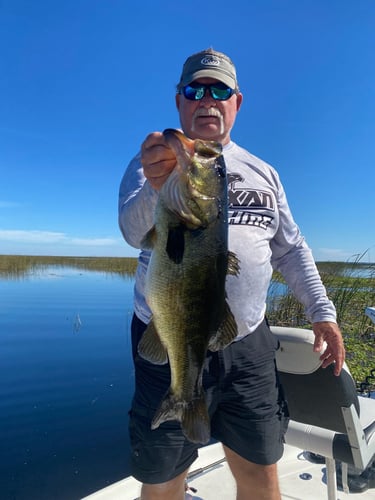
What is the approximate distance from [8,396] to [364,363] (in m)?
6.63

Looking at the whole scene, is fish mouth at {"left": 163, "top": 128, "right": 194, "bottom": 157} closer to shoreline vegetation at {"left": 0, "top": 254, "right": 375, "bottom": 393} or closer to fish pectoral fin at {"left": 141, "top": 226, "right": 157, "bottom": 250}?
fish pectoral fin at {"left": 141, "top": 226, "right": 157, "bottom": 250}

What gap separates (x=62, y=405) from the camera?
626 centimetres

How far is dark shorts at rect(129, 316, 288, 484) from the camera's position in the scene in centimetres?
188

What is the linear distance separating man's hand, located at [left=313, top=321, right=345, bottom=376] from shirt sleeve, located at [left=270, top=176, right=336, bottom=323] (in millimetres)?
51

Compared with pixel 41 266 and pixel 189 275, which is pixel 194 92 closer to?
pixel 189 275

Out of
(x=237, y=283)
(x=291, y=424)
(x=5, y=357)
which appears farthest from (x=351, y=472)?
(x=5, y=357)

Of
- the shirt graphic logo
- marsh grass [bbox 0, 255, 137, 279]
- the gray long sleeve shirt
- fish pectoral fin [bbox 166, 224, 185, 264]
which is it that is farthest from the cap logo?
marsh grass [bbox 0, 255, 137, 279]

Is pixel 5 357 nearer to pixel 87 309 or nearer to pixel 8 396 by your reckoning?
pixel 8 396

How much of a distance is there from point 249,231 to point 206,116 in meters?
0.69

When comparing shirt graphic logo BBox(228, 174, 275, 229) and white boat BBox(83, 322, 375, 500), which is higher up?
shirt graphic logo BBox(228, 174, 275, 229)

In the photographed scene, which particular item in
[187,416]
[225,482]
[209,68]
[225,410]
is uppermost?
[209,68]

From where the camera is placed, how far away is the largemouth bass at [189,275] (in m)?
1.54

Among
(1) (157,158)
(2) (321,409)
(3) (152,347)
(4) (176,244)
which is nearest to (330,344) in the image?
(2) (321,409)

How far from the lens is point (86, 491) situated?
168 inches
